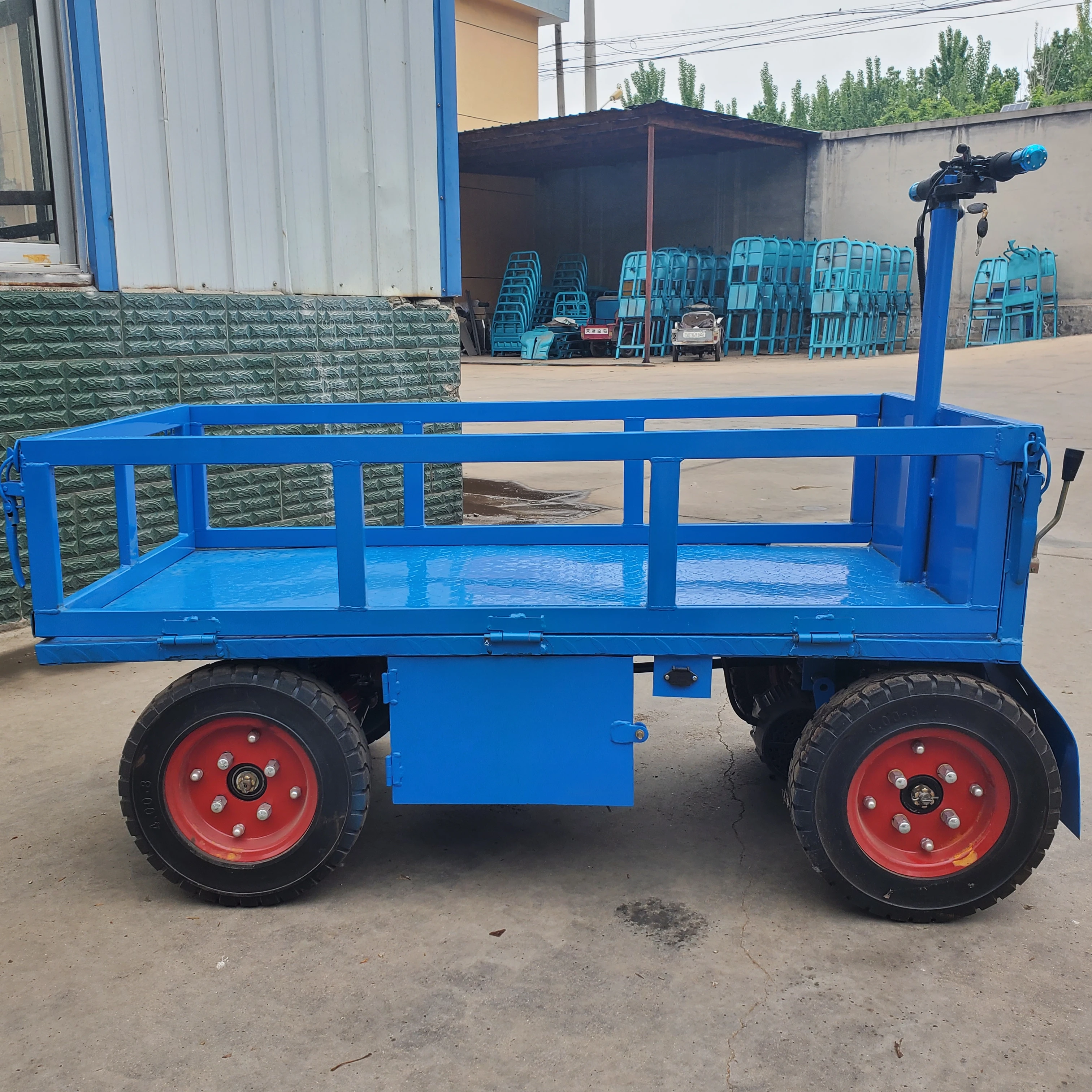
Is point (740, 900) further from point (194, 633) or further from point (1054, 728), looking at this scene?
point (194, 633)

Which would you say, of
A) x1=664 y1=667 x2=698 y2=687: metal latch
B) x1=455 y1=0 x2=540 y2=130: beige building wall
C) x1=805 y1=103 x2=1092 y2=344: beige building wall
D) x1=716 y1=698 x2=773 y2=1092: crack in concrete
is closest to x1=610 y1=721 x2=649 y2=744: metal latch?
x1=664 y1=667 x2=698 y2=687: metal latch

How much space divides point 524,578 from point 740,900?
119cm

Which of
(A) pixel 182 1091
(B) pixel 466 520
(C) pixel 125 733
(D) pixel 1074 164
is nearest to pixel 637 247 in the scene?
(D) pixel 1074 164

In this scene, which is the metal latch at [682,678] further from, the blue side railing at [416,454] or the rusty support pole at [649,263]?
the rusty support pole at [649,263]

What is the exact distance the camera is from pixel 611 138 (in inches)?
1006

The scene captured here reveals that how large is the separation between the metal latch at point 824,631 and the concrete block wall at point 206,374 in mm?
3993

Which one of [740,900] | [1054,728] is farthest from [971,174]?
[740,900]

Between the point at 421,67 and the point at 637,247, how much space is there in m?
23.8

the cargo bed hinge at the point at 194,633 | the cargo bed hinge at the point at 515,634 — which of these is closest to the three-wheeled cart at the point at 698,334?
the cargo bed hinge at the point at 515,634

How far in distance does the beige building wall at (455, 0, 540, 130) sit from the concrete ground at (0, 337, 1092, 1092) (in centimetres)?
2945

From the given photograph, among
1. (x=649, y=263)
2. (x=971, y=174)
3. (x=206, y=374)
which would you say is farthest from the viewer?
(x=649, y=263)

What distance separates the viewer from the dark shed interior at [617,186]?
80.0 feet

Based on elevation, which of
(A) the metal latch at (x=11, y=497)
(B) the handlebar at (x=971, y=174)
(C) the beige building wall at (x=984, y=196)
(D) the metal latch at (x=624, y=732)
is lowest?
(D) the metal latch at (x=624, y=732)

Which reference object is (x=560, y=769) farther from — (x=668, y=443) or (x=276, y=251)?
(x=276, y=251)
